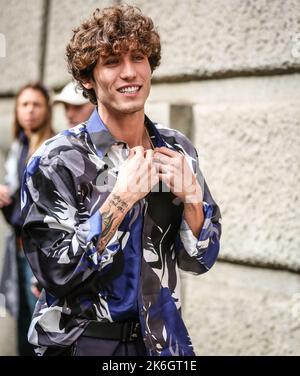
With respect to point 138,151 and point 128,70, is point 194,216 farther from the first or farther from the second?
point 128,70

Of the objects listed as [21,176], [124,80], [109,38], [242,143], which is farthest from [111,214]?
[21,176]

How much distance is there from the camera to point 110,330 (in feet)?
6.17

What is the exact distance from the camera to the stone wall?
8.77 ft

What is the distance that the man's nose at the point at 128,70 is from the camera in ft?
6.08

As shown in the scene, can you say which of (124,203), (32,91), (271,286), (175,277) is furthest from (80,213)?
(32,91)

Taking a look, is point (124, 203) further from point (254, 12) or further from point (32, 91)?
point (32, 91)

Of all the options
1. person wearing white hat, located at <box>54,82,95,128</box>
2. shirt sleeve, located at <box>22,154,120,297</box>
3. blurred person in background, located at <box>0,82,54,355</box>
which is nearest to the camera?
shirt sleeve, located at <box>22,154,120,297</box>

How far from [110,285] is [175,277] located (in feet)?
0.73

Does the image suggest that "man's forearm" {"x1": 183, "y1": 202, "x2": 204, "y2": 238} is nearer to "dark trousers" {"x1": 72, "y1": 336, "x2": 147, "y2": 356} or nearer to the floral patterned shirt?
the floral patterned shirt

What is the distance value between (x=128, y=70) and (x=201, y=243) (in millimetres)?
496

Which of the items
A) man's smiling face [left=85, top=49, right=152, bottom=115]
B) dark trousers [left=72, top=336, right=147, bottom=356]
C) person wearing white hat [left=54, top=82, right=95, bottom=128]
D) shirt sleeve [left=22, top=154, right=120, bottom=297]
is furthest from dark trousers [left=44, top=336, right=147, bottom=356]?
person wearing white hat [left=54, top=82, right=95, bottom=128]

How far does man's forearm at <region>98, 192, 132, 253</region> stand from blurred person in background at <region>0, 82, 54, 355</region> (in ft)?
5.35

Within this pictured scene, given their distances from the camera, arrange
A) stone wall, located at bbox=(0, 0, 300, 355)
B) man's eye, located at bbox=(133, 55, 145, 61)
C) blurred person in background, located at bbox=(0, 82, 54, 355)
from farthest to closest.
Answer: blurred person in background, located at bbox=(0, 82, 54, 355) → stone wall, located at bbox=(0, 0, 300, 355) → man's eye, located at bbox=(133, 55, 145, 61)

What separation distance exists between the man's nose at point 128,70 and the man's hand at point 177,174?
0.20 m
